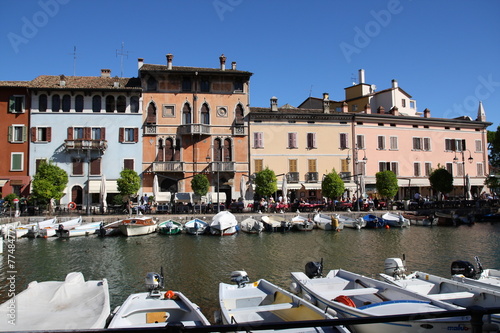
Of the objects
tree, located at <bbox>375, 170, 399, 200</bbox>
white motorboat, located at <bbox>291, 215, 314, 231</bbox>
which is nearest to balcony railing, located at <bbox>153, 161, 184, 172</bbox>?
white motorboat, located at <bbox>291, 215, 314, 231</bbox>

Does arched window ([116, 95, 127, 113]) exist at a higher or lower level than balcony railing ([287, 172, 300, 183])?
higher

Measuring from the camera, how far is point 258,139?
137ft

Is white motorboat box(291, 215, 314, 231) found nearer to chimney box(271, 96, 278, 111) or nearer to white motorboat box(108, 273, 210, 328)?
chimney box(271, 96, 278, 111)

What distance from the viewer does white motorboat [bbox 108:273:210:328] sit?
8141 millimetres

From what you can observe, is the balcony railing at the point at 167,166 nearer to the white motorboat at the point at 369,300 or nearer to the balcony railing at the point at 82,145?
the balcony railing at the point at 82,145

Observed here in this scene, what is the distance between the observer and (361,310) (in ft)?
26.1

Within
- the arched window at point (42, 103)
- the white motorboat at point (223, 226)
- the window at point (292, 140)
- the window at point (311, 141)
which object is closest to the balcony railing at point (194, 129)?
the window at point (292, 140)

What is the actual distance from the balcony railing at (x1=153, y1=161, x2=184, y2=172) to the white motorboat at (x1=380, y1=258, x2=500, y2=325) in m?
29.4

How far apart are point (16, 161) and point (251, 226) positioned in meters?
23.8

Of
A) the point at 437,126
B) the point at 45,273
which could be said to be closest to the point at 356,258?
the point at 45,273

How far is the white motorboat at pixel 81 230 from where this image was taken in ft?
88.2

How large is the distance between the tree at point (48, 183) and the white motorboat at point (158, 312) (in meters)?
27.9

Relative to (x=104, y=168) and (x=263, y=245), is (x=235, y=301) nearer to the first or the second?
(x=263, y=245)

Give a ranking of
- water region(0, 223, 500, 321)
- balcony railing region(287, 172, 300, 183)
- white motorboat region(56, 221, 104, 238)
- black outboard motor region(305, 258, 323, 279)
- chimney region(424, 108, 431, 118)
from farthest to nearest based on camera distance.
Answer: chimney region(424, 108, 431, 118)
balcony railing region(287, 172, 300, 183)
white motorboat region(56, 221, 104, 238)
water region(0, 223, 500, 321)
black outboard motor region(305, 258, 323, 279)
